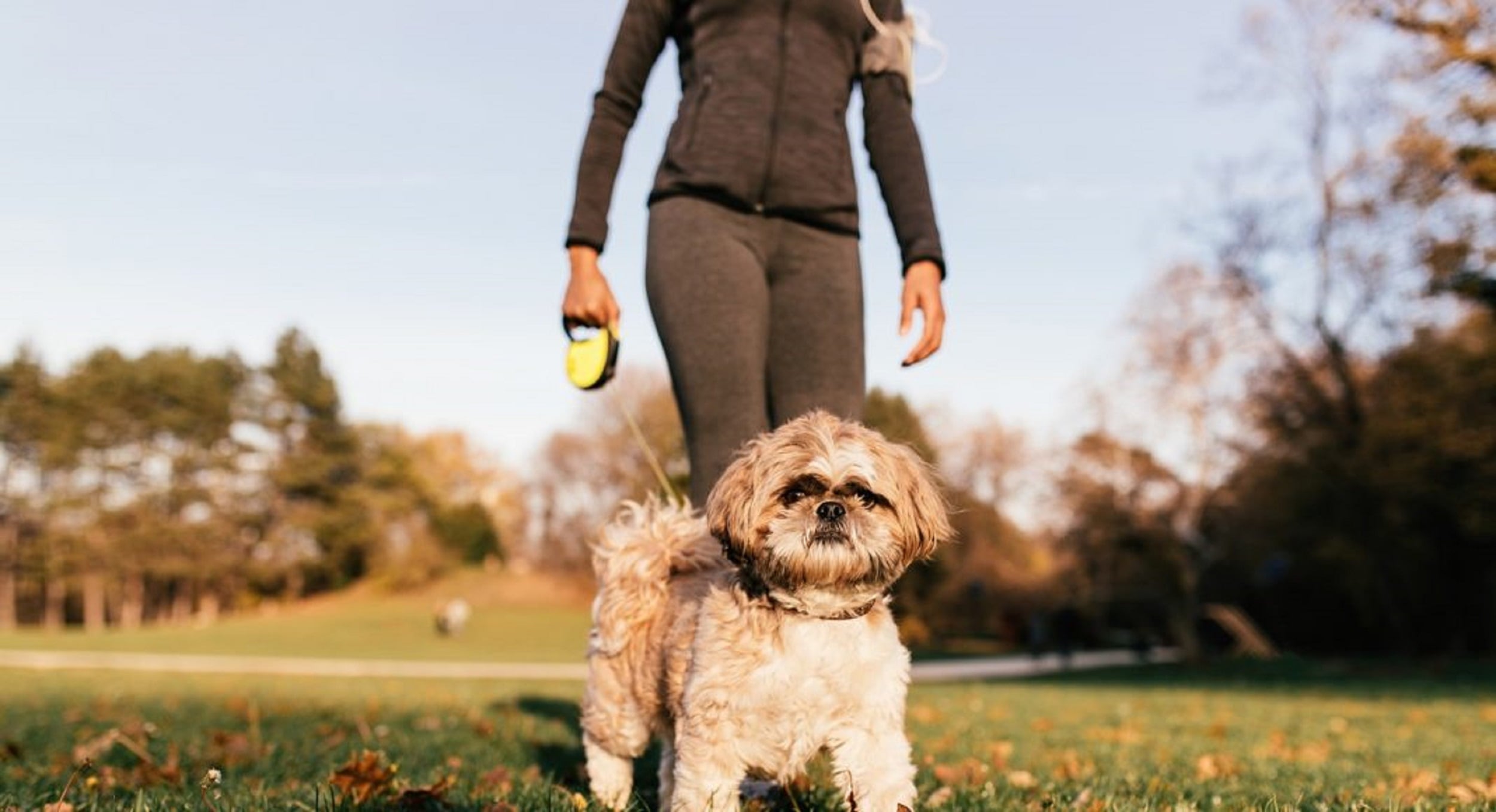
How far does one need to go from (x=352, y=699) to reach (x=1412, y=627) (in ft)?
115

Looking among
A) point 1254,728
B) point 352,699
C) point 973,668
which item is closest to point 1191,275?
point 973,668

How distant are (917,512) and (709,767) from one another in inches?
34.7

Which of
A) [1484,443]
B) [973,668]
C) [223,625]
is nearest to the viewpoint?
[1484,443]

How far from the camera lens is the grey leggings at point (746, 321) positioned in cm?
365

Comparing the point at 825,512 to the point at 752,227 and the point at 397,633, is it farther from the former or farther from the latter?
the point at 397,633

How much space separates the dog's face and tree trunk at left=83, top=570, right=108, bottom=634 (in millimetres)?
70158

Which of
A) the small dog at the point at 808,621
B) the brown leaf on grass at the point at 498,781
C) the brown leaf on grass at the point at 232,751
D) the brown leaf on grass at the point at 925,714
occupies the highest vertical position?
the small dog at the point at 808,621

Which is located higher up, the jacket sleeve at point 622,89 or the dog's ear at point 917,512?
the jacket sleeve at point 622,89

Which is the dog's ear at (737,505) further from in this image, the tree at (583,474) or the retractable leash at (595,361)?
the tree at (583,474)

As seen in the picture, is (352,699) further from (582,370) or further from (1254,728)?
(1254,728)

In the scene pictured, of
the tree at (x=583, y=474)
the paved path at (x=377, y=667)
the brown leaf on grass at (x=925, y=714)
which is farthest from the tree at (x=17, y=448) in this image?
the brown leaf on grass at (x=925, y=714)

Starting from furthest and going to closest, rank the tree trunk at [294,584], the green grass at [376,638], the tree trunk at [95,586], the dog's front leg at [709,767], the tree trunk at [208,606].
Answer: the tree trunk at [208,606] → the tree trunk at [294,584] → the tree trunk at [95,586] → the green grass at [376,638] → the dog's front leg at [709,767]

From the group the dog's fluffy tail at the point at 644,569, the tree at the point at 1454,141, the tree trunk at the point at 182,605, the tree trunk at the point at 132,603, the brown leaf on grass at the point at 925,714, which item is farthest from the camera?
the tree trunk at the point at 182,605

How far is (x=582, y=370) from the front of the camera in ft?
12.8
